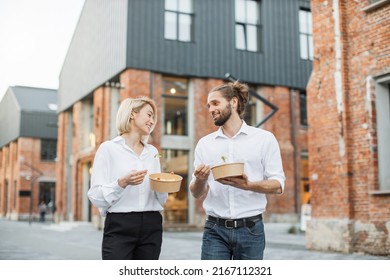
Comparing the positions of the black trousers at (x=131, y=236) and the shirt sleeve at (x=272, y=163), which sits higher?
the shirt sleeve at (x=272, y=163)

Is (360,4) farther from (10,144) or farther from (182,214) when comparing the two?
(182,214)

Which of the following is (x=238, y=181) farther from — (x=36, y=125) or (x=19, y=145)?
(x=36, y=125)

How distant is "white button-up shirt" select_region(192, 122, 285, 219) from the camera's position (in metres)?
2.80

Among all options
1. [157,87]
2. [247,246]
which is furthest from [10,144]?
[157,87]

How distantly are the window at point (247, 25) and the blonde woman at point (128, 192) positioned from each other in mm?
12000

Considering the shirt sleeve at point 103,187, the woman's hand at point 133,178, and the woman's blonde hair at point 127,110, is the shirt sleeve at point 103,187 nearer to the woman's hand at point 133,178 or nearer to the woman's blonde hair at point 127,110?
the woman's hand at point 133,178

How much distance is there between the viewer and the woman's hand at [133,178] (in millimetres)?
2654

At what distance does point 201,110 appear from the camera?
14.7 meters

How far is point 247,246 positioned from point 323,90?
566 centimetres

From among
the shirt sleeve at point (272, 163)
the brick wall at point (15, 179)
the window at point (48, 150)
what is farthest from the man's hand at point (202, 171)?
the window at point (48, 150)

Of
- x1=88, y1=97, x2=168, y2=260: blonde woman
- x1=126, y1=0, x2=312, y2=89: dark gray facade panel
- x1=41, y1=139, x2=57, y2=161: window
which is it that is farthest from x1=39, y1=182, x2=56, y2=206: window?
x1=88, y1=97, x2=168, y2=260: blonde woman

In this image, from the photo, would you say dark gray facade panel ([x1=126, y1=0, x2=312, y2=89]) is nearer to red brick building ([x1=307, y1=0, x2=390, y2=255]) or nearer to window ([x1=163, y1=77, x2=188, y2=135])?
window ([x1=163, y1=77, x2=188, y2=135])

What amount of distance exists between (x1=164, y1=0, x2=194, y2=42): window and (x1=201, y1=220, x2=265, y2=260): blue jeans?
11419 mm

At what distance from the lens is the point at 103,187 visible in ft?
9.00
